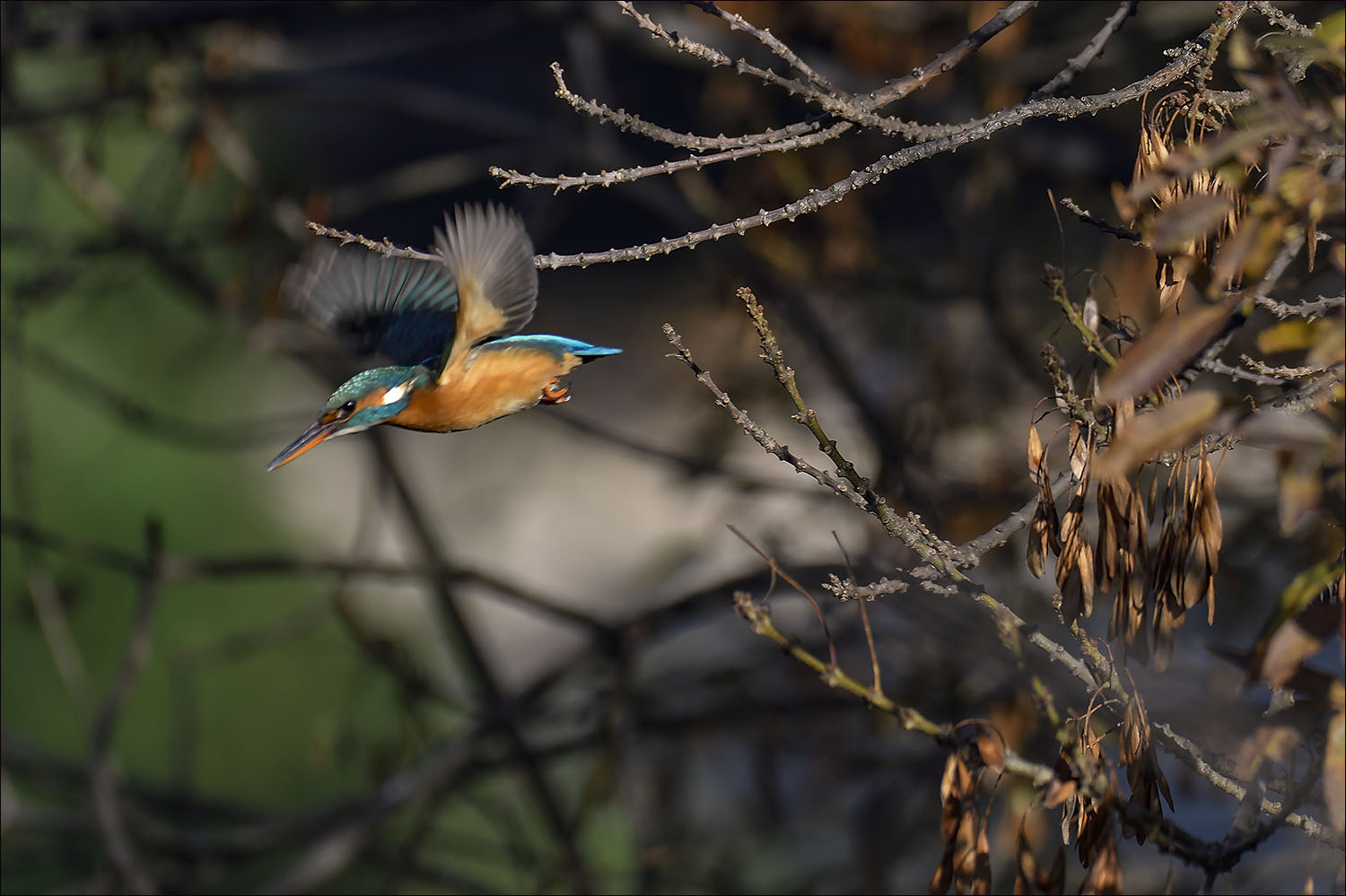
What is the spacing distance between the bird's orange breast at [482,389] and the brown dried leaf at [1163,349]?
647 millimetres

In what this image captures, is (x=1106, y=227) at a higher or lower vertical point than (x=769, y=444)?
higher

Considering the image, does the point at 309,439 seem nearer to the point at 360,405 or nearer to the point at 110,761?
the point at 360,405

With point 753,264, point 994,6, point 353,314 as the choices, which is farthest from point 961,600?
point 994,6

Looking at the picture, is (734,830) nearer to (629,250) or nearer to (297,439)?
(297,439)

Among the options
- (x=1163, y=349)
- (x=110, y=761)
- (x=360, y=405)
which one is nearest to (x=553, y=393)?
(x=360, y=405)

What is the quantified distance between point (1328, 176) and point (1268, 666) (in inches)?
14.3

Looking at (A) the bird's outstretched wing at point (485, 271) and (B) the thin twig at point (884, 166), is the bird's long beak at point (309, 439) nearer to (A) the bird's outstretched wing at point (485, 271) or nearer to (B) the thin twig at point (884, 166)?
(A) the bird's outstretched wing at point (485, 271)

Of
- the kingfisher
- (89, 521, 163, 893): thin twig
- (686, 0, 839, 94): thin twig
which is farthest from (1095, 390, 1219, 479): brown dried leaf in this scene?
(89, 521, 163, 893): thin twig

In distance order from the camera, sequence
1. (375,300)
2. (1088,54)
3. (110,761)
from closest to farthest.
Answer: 1. (1088,54)
2. (375,300)
3. (110,761)

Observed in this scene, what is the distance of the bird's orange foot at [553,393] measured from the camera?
1.30 meters

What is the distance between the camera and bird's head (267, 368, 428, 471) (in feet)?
4.00

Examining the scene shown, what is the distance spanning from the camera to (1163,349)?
2.43ft

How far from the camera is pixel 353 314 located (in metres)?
1.60

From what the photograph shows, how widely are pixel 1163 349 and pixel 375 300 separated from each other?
1136 millimetres
